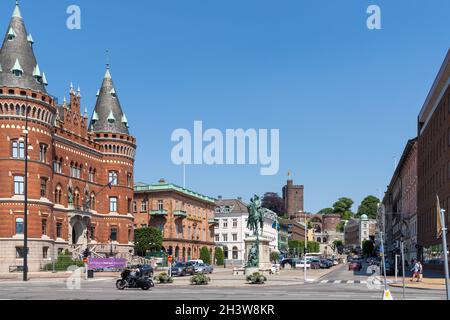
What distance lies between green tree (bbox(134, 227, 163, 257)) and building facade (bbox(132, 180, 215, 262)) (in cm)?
498

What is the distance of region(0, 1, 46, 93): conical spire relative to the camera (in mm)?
65000

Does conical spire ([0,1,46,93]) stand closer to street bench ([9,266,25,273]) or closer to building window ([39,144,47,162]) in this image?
building window ([39,144,47,162])

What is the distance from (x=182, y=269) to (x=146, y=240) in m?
35.7

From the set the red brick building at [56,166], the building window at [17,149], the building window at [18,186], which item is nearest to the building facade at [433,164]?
the red brick building at [56,166]

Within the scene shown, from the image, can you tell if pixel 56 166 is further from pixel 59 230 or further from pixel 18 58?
pixel 18 58

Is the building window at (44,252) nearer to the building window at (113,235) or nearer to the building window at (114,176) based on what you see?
the building window at (113,235)

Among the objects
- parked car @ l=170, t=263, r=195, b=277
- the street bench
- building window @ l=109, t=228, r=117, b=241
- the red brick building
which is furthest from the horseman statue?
building window @ l=109, t=228, r=117, b=241

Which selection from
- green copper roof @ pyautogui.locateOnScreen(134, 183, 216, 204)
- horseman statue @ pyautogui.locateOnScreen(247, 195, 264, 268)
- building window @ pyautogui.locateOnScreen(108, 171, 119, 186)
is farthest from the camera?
green copper roof @ pyautogui.locateOnScreen(134, 183, 216, 204)

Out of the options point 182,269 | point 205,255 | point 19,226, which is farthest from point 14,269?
point 205,255

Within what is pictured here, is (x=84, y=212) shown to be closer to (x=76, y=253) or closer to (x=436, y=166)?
(x=76, y=253)

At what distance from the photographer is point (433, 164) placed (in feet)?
227

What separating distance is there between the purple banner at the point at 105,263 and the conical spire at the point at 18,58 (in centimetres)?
2019

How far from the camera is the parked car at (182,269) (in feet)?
199
